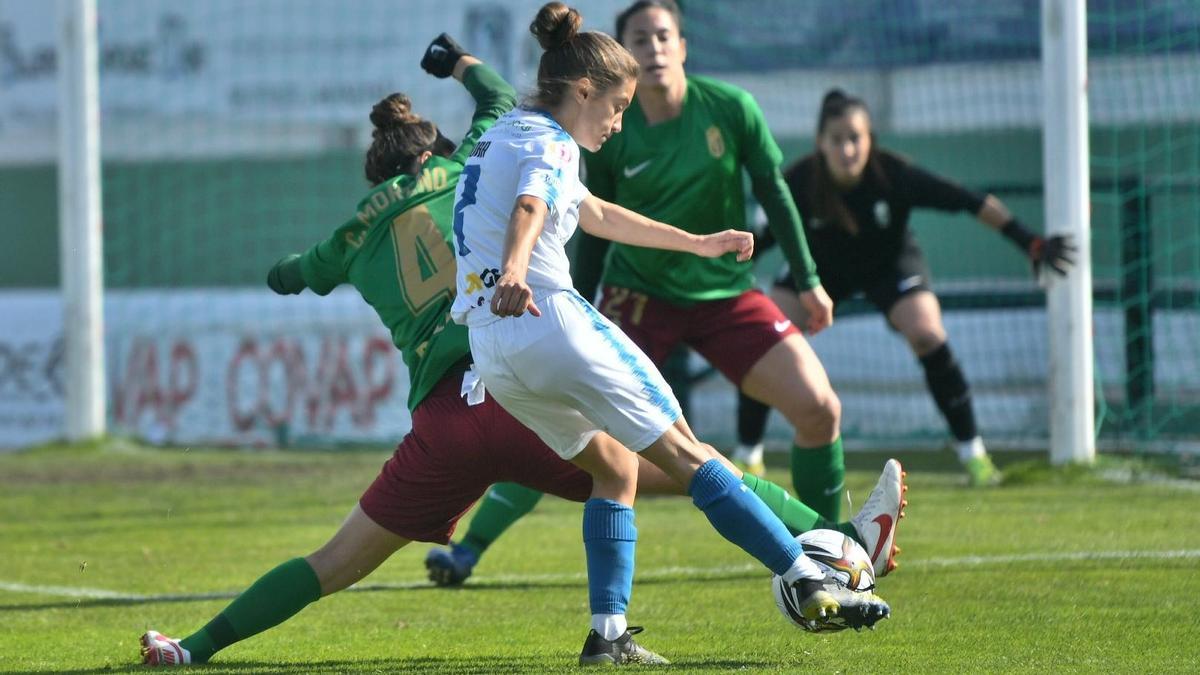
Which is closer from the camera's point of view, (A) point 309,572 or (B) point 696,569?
(A) point 309,572

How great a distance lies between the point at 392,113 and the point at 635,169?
1.45 m

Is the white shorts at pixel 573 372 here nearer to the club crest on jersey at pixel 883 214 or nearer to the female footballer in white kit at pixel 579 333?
the female footballer in white kit at pixel 579 333

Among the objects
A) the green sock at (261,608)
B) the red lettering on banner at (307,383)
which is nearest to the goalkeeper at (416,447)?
the green sock at (261,608)

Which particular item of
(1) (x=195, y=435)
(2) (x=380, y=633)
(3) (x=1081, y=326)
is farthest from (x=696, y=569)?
(1) (x=195, y=435)

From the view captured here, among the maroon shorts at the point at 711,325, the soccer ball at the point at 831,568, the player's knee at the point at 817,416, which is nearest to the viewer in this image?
the soccer ball at the point at 831,568

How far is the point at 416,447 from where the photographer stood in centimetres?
480

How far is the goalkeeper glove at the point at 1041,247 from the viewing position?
8680mm

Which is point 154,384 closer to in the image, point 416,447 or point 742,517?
point 416,447

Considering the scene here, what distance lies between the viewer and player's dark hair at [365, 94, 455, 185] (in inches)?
202

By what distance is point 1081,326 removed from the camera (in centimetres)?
952

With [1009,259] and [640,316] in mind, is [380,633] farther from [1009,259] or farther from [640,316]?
[1009,259]

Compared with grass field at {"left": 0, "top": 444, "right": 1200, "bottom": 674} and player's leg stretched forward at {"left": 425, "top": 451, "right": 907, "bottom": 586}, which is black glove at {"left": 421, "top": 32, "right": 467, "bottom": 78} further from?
grass field at {"left": 0, "top": 444, "right": 1200, "bottom": 674}

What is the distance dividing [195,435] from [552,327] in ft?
34.3

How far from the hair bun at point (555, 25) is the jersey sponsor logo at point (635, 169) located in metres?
1.94
